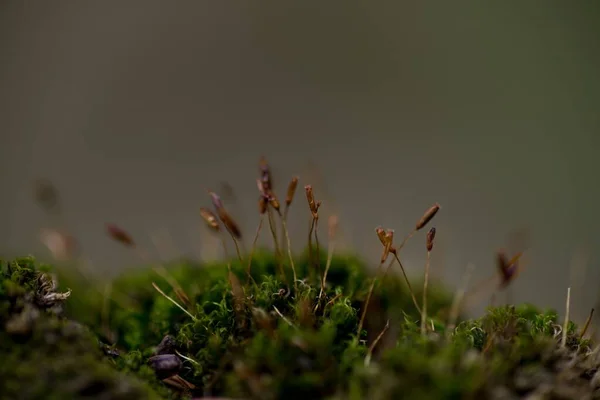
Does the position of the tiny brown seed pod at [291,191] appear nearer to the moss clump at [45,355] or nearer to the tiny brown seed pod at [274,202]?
the tiny brown seed pod at [274,202]

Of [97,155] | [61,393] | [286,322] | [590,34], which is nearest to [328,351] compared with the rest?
[286,322]

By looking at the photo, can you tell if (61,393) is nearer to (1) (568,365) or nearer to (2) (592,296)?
(1) (568,365)

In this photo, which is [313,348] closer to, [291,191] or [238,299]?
[238,299]

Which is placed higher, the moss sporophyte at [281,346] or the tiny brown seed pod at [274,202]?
the tiny brown seed pod at [274,202]

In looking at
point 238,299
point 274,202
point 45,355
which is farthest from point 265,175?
point 45,355

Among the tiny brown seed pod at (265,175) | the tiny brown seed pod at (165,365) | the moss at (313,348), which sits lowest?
the tiny brown seed pod at (165,365)

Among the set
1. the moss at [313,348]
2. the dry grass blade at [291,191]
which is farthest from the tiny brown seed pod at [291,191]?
the moss at [313,348]

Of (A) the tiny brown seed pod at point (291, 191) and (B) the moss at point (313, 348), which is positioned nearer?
(B) the moss at point (313, 348)

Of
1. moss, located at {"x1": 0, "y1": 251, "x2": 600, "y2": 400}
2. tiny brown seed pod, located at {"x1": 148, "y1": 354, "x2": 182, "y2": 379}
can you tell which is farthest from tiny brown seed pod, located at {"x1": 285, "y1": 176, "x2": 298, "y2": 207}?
tiny brown seed pod, located at {"x1": 148, "y1": 354, "x2": 182, "y2": 379}
